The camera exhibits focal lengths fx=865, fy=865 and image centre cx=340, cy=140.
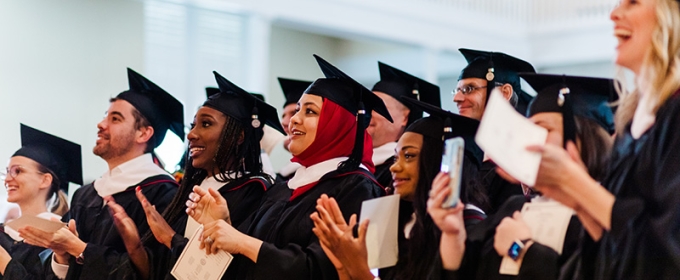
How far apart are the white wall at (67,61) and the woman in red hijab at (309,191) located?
5053 mm

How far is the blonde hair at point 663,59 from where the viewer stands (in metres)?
2.23

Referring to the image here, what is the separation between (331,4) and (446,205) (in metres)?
8.39

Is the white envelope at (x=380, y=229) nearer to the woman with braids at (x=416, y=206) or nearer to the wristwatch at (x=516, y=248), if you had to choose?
the woman with braids at (x=416, y=206)

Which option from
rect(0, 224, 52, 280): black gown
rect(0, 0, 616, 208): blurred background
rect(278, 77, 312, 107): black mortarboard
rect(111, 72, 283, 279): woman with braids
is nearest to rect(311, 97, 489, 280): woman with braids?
rect(111, 72, 283, 279): woman with braids

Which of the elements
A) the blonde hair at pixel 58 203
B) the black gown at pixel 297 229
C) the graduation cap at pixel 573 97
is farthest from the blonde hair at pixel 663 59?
the blonde hair at pixel 58 203

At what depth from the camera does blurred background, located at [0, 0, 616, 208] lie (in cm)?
890

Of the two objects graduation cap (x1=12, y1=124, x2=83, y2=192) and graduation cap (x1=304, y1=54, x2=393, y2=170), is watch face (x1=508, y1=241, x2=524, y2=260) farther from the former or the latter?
graduation cap (x1=12, y1=124, x2=83, y2=192)

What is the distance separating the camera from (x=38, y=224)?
4305 millimetres

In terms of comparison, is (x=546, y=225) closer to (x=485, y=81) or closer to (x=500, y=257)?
(x=500, y=257)

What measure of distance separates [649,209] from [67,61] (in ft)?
26.6

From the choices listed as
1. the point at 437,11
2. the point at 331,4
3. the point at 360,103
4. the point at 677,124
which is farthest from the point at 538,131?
the point at 437,11

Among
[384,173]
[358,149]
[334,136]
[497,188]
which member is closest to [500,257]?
[497,188]

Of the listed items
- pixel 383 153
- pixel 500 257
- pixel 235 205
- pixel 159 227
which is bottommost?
pixel 159 227

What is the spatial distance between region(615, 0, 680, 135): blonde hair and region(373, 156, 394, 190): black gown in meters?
2.32
